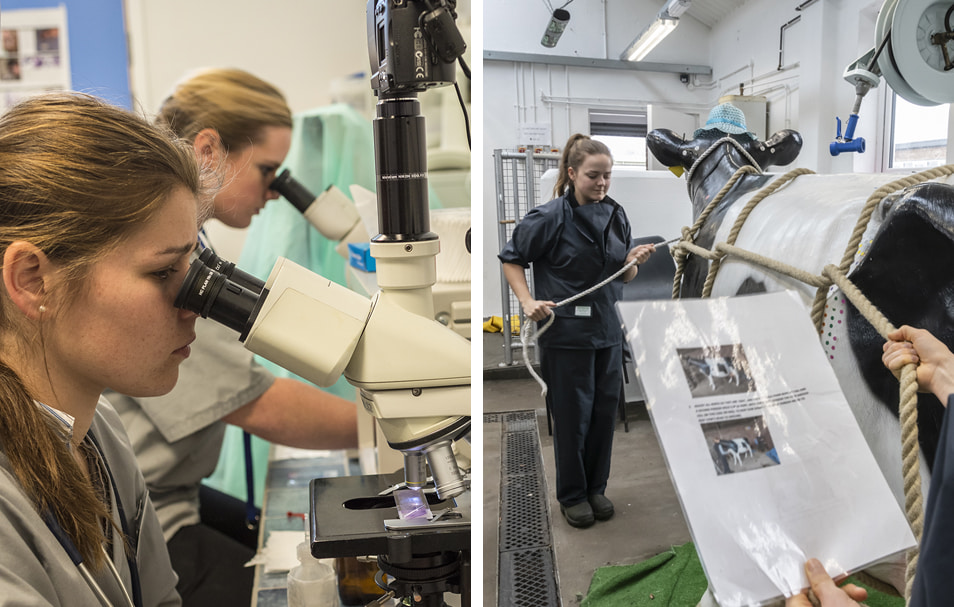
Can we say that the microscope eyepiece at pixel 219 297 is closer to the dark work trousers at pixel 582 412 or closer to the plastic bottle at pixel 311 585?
the dark work trousers at pixel 582 412

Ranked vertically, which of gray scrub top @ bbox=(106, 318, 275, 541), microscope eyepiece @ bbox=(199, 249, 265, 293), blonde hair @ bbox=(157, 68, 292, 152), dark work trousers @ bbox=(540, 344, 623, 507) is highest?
blonde hair @ bbox=(157, 68, 292, 152)

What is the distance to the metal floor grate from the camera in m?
0.75

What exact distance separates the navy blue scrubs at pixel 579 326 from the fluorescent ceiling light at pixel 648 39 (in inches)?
5.8

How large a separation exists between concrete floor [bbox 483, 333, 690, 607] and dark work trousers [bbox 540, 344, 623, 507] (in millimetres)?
15

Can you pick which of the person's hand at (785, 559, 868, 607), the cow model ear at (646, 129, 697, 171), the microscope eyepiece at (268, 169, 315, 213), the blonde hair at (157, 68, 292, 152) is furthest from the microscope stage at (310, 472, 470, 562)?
the blonde hair at (157, 68, 292, 152)

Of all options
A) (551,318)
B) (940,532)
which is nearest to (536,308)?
(551,318)

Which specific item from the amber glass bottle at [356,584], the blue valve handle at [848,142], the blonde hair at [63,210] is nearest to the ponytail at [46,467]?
the blonde hair at [63,210]

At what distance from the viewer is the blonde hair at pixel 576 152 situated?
2.24 ft

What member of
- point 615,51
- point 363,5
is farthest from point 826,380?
point 363,5

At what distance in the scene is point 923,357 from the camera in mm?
502

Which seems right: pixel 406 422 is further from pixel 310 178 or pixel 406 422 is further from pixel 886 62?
pixel 310 178

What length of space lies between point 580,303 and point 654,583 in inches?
11.6

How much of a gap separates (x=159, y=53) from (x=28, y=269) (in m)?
1.47

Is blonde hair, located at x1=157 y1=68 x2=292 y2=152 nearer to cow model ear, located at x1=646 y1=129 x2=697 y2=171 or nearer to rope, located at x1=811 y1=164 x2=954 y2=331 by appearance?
cow model ear, located at x1=646 y1=129 x2=697 y2=171
